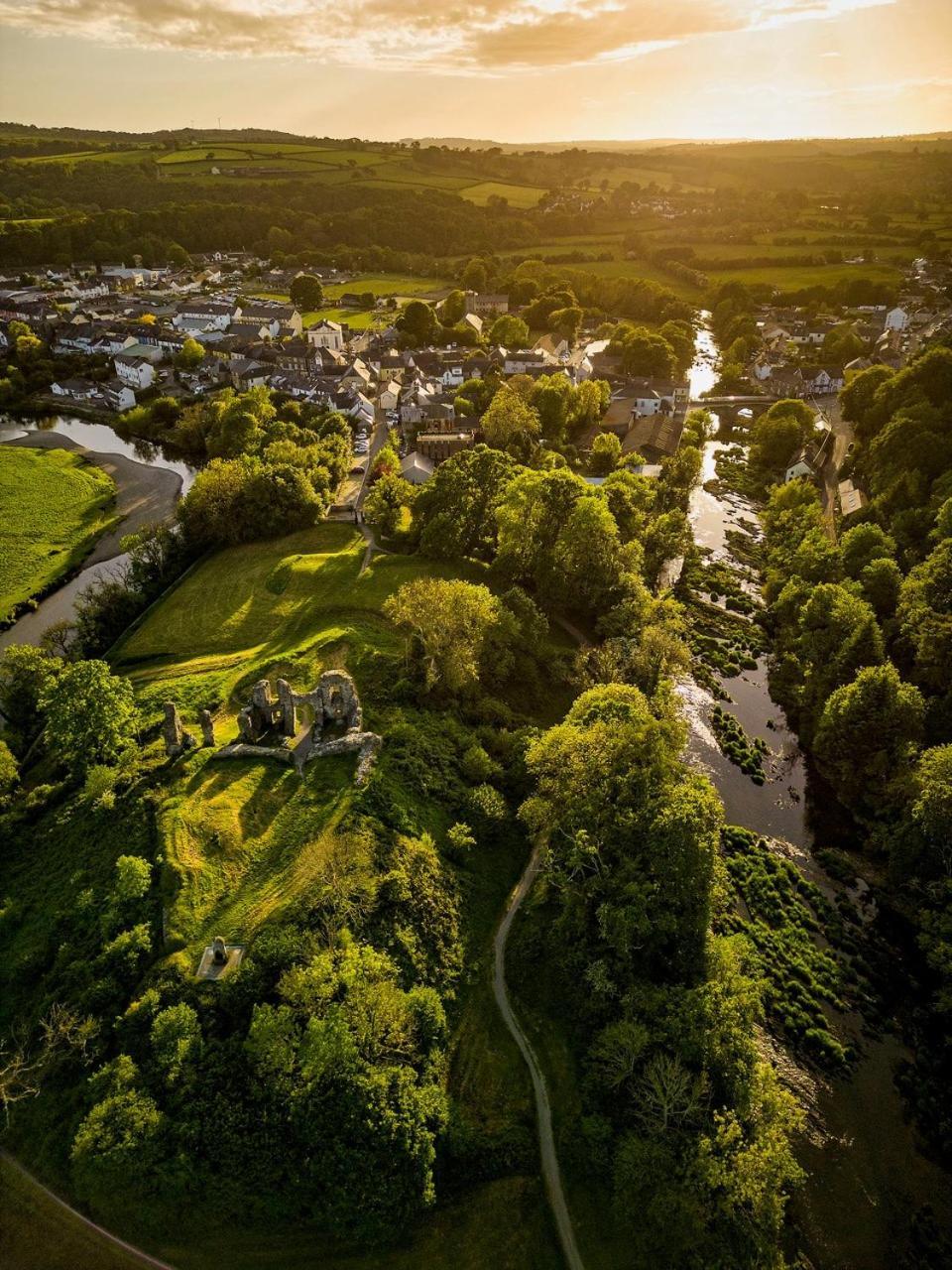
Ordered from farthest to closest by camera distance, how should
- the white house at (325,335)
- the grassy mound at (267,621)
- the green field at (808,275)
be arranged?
the green field at (808,275) < the white house at (325,335) < the grassy mound at (267,621)

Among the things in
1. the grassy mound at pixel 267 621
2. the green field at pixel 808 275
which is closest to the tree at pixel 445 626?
the grassy mound at pixel 267 621

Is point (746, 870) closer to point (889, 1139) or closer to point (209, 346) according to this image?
point (889, 1139)

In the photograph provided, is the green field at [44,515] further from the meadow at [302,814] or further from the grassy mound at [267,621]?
the meadow at [302,814]

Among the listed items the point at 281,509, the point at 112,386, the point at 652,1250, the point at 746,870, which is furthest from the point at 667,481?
the point at 112,386

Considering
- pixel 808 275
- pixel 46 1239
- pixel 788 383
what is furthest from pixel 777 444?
pixel 808 275

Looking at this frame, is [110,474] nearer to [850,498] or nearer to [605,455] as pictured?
[605,455]
